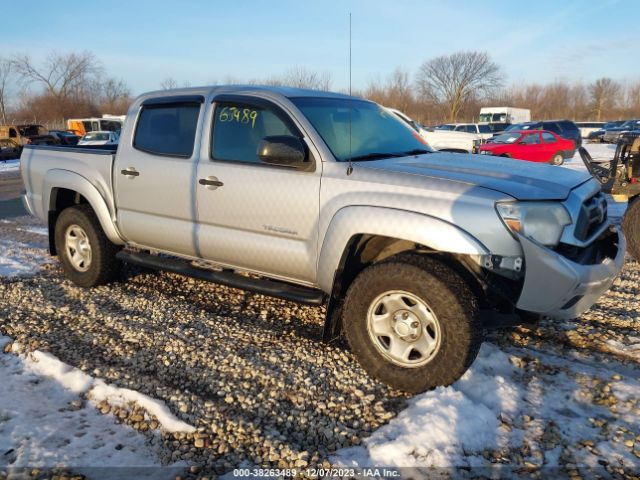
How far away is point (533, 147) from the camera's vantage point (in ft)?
65.6

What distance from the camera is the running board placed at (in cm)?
359

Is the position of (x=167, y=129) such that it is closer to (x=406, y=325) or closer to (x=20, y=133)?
(x=406, y=325)

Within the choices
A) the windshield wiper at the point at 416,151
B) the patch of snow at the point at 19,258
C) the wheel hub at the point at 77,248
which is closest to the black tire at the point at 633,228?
the windshield wiper at the point at 416,151

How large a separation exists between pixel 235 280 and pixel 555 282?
7.34 feet

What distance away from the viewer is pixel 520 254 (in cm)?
286

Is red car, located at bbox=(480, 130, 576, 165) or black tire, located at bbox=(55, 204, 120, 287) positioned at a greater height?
red car, located at bbox=(480, 130, 576, 165)

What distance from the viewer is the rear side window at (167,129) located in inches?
167

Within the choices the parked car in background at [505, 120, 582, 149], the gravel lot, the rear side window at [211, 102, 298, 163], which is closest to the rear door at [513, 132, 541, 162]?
the parked car in background at [505, 120, 582, 149]

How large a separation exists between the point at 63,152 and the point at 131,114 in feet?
3.14

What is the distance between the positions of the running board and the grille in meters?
1.69

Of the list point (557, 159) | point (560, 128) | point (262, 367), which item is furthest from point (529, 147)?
point (262, 367)

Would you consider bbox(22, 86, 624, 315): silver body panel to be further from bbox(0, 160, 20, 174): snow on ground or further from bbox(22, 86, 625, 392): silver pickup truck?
bbox(0, 160, 20, 174): snow on ground

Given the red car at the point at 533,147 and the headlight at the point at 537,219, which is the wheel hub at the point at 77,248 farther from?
the red car at the point at 533,147

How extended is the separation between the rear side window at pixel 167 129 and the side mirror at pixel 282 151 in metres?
0.99
